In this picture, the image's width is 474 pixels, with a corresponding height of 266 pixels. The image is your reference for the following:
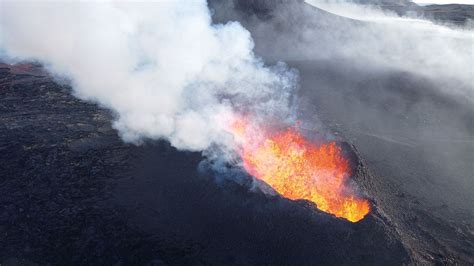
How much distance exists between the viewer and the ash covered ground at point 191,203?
12250mm

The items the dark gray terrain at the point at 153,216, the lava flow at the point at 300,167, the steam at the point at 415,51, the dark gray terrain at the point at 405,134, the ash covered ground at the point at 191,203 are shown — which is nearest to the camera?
the dark gray terrain at the point at 153,216

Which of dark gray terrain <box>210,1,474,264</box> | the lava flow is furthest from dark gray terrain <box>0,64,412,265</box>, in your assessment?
dark gray terrain <box>210,1,474,264</box>

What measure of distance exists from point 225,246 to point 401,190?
32.5 ft

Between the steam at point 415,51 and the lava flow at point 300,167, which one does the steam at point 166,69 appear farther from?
the steam at point 415,51

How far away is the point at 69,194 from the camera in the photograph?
49.5 feet

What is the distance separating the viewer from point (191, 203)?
47.0ft

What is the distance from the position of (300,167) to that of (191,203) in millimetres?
4897

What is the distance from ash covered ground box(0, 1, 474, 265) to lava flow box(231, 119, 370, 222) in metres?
0.80

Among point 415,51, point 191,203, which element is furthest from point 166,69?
point 415,51

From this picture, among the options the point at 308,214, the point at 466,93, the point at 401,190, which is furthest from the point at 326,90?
the point at 308,214

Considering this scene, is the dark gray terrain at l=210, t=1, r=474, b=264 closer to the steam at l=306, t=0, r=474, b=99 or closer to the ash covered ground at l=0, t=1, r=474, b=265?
the ash covered ground at l=0, t=1, r=474, b=265

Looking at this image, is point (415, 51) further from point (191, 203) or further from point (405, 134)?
point (191, 203)

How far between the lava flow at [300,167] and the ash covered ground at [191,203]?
804 millimetres

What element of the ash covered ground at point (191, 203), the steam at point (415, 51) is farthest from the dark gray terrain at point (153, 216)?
the steam at point (415, 51)
